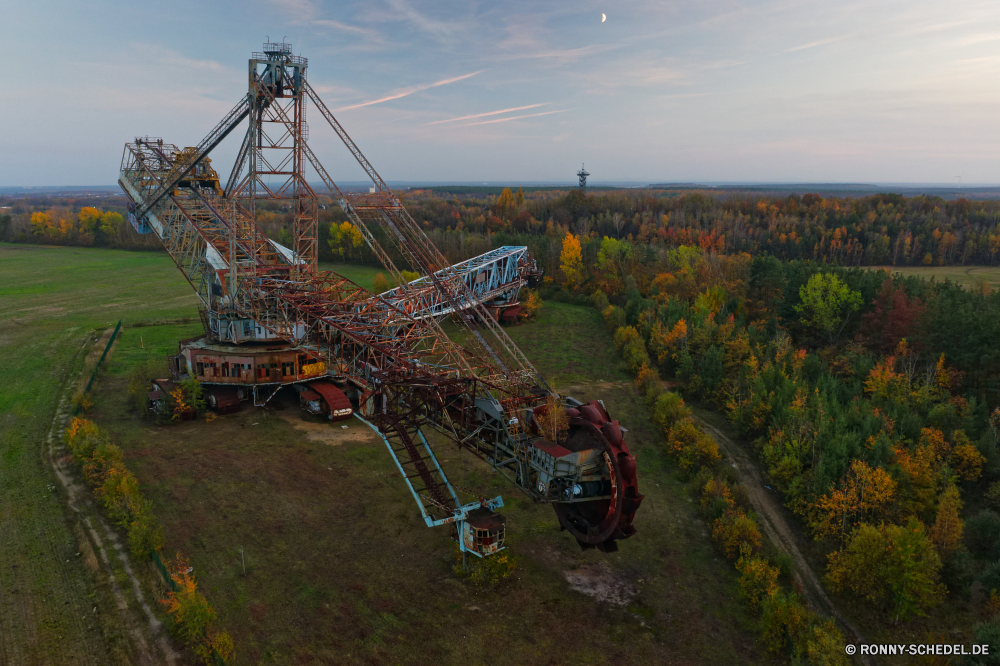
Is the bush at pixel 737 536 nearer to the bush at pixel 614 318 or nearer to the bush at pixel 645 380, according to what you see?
the bush at pixel 645 380

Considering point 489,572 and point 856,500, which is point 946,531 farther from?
point 489,572

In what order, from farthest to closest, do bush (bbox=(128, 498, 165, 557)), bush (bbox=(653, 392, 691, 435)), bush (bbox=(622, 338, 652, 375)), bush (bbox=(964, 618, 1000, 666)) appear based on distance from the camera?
bush (bbox=(622, 338, 652, 375)) < bush (bbox=(653, 392, 691, 435)) < bush (bbox=(128, 498, 165, 557)) < bush (bbox=(964, 618, 1000, 666))

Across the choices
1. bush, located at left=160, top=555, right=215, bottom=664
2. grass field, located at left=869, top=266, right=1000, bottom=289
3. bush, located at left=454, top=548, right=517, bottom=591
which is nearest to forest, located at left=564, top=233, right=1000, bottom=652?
bush, located at left=454, top=548, right=517, bottom=591

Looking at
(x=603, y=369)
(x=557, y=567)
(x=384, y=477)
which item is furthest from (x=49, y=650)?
(x=603, y=369)

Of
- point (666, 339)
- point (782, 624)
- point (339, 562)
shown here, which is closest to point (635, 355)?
point (666, 339)

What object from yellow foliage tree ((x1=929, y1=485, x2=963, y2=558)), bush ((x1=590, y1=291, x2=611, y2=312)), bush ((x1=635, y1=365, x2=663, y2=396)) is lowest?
yellow foliage tree ((x1=929, y1=485, x2=963, y2=558))

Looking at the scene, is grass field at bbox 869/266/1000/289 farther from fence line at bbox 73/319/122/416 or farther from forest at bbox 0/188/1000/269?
fence line at bbox 73/319/122/416
